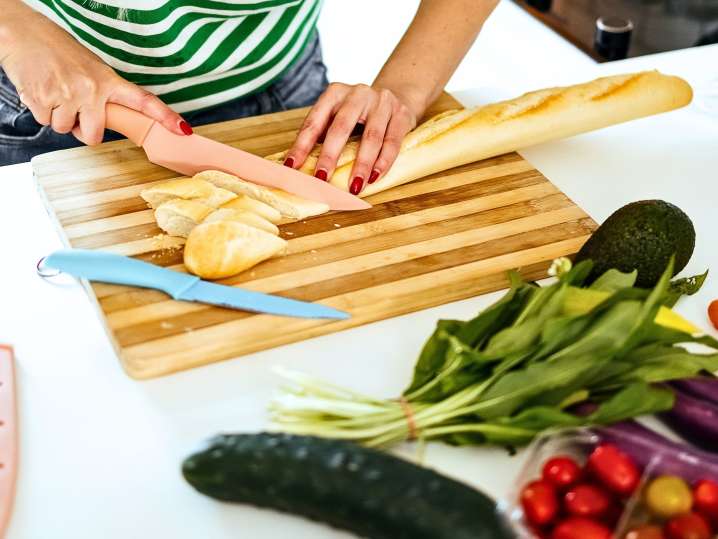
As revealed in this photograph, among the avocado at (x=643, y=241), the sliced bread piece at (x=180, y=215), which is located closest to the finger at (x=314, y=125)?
the sliced bread piece at (x=180, y=215)

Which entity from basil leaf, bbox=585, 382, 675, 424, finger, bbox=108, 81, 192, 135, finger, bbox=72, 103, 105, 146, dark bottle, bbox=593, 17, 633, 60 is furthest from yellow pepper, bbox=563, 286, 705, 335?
dark bottle, bbox=593, 17, 633, 60

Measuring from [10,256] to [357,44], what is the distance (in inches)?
88.2

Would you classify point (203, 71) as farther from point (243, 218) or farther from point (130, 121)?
point (243, 218)

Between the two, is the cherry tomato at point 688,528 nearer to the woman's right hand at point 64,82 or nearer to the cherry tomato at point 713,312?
the cherry tomato at point 713,312

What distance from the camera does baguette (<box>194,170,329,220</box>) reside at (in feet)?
4.68

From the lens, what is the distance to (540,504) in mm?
865

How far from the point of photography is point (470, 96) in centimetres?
189

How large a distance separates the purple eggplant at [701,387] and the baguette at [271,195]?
624 mm

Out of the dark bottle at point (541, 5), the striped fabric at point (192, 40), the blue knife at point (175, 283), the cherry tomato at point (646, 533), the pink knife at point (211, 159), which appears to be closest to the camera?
the cherry tomato at point (646, 533)

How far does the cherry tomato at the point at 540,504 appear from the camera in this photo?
34.0 inches

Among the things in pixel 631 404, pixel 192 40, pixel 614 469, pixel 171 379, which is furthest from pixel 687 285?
pixel 192 40

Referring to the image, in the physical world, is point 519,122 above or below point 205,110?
above

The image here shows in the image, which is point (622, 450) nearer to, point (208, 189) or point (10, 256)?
point (208, 189)

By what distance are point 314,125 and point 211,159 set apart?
19cm
